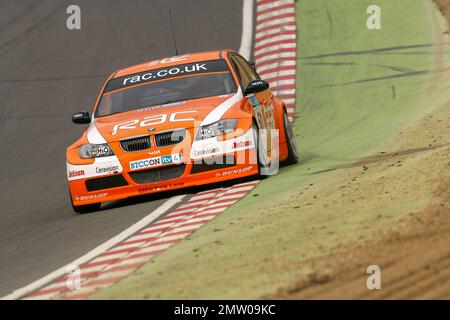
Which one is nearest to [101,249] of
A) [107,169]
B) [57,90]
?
[107,169]

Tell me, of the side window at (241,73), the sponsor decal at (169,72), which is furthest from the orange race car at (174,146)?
the sponsor decal at (169,72)

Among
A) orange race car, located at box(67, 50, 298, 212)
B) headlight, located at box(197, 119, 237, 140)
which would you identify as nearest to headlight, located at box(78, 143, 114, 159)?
orange race car, located at box(67, 50, 298, 212)

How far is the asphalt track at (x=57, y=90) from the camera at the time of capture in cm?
1042

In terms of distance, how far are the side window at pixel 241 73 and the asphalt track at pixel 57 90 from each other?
176 cm

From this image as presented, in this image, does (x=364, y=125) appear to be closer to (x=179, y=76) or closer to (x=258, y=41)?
(x=179, y=76)

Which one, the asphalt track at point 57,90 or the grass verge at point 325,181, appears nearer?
the grass verge at point 325,181

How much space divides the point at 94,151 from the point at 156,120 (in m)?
0.69

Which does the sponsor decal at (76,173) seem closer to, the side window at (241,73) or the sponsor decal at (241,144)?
the sponsor decal at (241,144)

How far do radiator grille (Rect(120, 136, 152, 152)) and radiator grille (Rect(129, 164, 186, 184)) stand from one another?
24 cm

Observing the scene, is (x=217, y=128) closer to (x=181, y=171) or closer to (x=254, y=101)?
(x=181, y=171)

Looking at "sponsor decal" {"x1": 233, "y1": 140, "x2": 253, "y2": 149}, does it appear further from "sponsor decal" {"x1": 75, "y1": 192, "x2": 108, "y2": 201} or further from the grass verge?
"sponsor decal" {"x1": 75, "y1": 192, "x2": 108, "y2": 201}

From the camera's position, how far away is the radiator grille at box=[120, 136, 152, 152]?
38.2 feet

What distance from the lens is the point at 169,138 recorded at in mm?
11602
